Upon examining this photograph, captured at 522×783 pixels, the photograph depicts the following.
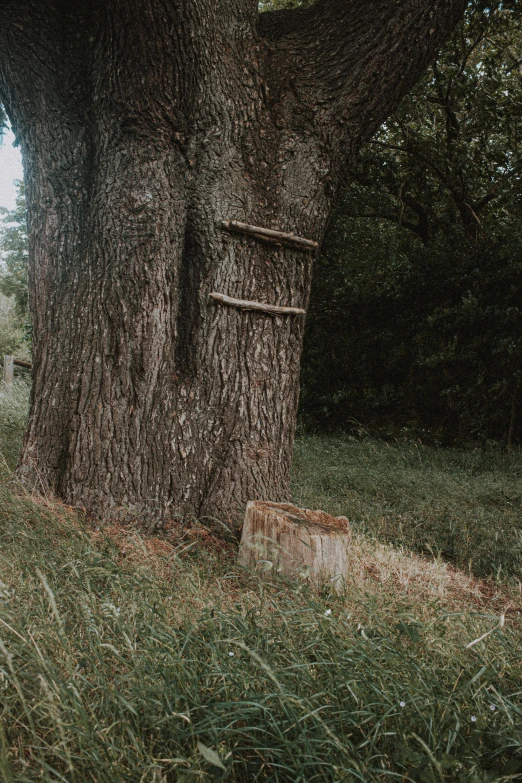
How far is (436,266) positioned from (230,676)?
860 centimetres

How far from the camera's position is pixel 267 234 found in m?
3.96

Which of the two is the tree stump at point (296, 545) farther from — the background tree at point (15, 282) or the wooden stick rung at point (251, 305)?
the background tree at point (15, 282)

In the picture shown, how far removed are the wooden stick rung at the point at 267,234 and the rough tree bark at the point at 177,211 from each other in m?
0.05

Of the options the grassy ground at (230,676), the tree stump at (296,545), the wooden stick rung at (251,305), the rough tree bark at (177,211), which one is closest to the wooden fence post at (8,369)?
the rough tree bark at (177,211)

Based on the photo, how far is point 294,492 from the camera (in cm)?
571

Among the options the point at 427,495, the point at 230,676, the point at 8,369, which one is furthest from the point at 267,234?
the point at 8,369

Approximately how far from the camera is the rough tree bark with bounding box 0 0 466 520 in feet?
12.4

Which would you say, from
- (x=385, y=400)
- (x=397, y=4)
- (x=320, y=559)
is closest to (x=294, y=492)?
(x=320, y=559)

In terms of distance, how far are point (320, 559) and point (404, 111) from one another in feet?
23.4

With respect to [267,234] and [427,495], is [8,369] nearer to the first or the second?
[427,495]

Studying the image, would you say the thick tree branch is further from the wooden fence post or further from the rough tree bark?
the wooden fence post

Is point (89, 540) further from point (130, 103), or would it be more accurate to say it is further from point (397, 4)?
point (397, 4)

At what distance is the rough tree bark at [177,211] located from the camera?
12.4ft

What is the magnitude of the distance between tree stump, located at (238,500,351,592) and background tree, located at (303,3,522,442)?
5.92 meters
